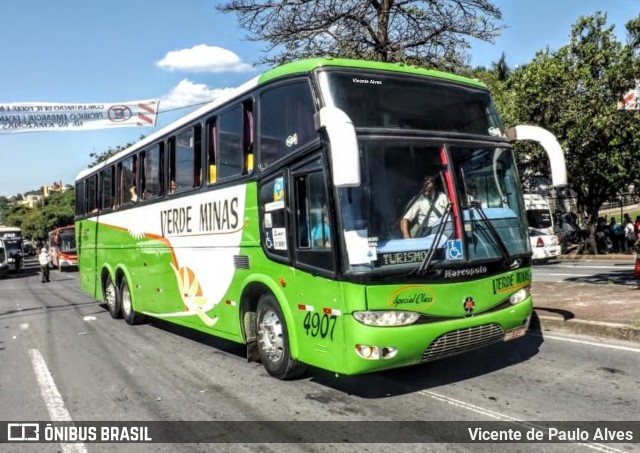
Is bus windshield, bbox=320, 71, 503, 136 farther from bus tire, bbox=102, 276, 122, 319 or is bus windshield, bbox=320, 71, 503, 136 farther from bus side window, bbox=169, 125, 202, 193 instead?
Answer: bus tire, bbox=102, 276, 122, 319

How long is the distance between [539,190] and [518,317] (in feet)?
90.3

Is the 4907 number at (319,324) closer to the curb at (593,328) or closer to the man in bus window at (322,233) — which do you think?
the man in bus window at (322,233)

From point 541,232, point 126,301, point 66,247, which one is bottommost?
point 126,301

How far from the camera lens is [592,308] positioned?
9680mm

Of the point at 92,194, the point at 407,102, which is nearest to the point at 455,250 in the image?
the point at 407,102

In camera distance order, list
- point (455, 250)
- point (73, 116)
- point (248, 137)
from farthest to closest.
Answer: point (73, 116) → point (248, 137) → point (455, 250)

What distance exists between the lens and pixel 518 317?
243 inches

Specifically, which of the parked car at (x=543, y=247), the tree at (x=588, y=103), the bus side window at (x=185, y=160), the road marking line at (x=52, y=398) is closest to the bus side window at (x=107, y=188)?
the bus side window at (x=185, y=160)

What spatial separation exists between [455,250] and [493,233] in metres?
0.57

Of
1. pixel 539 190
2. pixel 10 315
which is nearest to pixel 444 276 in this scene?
pixel 10 315

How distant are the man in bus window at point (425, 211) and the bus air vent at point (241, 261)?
7.44ft

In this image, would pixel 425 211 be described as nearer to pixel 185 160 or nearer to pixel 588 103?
pixel 185 160

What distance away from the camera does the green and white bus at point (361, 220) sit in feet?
17.3

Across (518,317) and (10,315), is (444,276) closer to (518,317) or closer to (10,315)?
(518,317)
